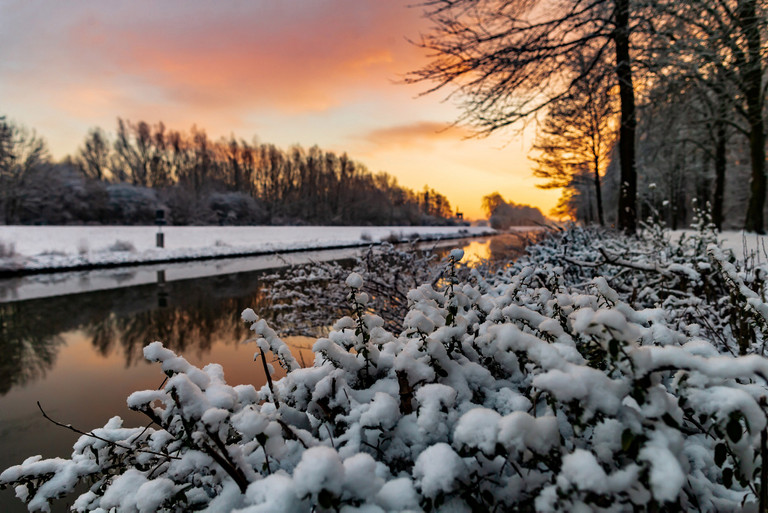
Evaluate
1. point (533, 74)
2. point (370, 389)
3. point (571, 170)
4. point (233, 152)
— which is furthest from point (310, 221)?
point (370, 389)

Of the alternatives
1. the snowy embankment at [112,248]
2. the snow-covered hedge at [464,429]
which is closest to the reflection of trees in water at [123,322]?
the snow-covered hedge at [464,429]

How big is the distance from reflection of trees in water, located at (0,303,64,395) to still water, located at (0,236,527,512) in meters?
0.01

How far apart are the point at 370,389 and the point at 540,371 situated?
25.4 inches

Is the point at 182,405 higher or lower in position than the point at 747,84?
lower

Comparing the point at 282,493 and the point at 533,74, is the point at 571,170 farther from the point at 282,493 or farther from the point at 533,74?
the point at 282,493

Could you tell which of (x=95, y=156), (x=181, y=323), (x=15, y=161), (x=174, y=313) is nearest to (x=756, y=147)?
(x=181, y=323)

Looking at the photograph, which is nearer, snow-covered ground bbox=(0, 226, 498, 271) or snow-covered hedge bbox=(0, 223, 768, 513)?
snow-covered hedge bbox=(0, 223, 768, 513)

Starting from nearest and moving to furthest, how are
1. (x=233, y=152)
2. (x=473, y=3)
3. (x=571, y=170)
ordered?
1. (x=473, y=3)
2. (x=571, y=170)
3. (x=233, y=152)

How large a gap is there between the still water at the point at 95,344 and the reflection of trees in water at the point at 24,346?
1cm

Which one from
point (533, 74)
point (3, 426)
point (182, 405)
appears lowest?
point (3, 426)

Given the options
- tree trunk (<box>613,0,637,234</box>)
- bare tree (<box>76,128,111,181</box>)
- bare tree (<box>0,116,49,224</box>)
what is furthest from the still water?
bare tree (<box>76,128,111,181</box>)

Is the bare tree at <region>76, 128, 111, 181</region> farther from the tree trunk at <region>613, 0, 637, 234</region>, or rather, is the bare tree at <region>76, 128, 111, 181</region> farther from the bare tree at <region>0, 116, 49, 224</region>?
the tree trunk at <region>613, 0, 637, 234</region>

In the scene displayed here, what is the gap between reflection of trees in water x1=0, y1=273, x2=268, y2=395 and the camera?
5.87m

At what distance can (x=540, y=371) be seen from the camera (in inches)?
43.1
